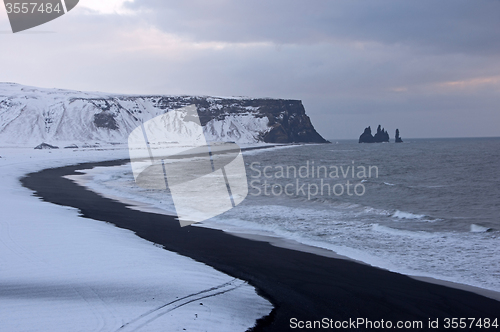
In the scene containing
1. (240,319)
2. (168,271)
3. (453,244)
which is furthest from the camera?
(453,244)

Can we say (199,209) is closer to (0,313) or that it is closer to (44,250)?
(44,250)

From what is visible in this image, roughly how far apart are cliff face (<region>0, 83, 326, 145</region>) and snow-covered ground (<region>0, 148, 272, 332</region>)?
375 ft

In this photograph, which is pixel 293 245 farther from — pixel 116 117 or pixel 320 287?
pixel 116 117

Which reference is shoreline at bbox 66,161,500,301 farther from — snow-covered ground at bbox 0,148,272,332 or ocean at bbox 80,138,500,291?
snow-covered ground at bbox 0,148,272,332

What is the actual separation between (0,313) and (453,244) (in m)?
9.78

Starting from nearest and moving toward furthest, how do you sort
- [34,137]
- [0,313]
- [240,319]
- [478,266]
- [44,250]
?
[0,313] < [240,319] < [44,250] < [478,266] < [34,137]

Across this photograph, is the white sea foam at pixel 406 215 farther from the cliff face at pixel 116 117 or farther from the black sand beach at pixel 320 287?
the cliff face at pixel 116 117

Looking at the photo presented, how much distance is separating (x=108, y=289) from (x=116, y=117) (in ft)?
519

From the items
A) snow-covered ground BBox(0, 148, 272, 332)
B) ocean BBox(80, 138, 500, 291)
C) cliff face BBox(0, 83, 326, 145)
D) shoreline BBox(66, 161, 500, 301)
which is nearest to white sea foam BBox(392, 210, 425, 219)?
ocean BBox(80, 138, 500, 291)

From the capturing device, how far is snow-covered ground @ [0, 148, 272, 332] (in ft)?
14.7

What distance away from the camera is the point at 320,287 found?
636 centimetres

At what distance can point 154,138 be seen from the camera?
129 metres

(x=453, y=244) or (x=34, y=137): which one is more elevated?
(x=34, y=137)

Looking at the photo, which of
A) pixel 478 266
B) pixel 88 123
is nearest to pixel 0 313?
pixel 478 266
